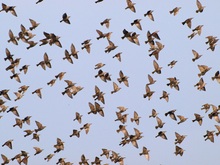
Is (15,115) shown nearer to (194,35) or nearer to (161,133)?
(161,133)

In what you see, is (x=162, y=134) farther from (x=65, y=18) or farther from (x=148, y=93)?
(x=65, y=18)

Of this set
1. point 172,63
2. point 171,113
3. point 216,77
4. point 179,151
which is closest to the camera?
point 216,77

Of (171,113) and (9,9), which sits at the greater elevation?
(9,9)

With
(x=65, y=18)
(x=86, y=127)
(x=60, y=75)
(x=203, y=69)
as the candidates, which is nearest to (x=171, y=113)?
(x=203, y=69)

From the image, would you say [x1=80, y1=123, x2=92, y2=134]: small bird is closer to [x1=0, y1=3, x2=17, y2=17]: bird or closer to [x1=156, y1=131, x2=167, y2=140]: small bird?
[x1=156, y1=131, x2=167, y2=140]: small bird

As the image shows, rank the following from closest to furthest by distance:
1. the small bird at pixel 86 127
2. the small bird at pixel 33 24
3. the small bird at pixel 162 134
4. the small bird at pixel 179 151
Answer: the small bird at pixel 33 24 < the small bird at pixel 162 134 < the small bird at pixel 179 151 < the small bird at pixel 86 127

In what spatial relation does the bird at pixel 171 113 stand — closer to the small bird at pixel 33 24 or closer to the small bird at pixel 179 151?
the small bird at pixel 179 151

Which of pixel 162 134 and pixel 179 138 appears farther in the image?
pixel 179 138

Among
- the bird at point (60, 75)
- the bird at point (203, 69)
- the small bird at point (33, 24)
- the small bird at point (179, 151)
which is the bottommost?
the small bird at point (179, 151)

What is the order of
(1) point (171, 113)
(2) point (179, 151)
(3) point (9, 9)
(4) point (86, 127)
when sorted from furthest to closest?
(4) point (86, 127) < (2) point (179, 151) < (1) point (171, 113) < (3) point (9, 9)

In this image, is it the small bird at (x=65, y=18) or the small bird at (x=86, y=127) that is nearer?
the small bird at (x=65, y=18)

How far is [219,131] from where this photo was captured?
79688mm

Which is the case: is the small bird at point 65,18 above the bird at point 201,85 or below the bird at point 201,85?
above

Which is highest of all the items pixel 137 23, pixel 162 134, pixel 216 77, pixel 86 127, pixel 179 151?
pixel 137 23
